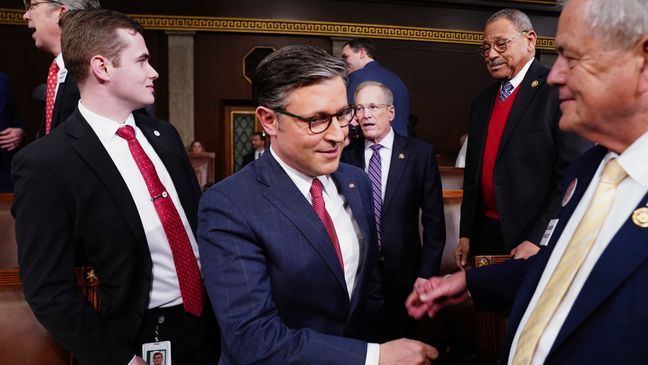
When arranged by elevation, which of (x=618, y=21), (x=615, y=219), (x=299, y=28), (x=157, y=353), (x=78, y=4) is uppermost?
(x=299, y=28)

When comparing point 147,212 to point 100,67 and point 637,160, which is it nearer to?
point 100,67

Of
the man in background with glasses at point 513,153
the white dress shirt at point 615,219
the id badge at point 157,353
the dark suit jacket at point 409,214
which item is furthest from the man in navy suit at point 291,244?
the dark suit jacket at point 409,214

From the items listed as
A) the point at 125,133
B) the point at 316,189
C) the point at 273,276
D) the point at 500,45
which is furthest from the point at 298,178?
the point at 500,45

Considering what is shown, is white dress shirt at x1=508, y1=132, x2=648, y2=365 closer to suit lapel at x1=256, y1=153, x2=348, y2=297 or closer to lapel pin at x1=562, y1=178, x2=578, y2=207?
lapel pin at x1=562, y1=178, x2=578, y2=207

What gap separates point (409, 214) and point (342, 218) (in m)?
1.35

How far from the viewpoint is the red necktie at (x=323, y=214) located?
1491mm

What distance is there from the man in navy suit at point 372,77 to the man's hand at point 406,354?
103 inches

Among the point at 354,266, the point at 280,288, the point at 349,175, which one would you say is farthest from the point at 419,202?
the point at 280,288

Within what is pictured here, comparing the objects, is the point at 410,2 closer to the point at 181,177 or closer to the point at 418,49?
the point at 418,49

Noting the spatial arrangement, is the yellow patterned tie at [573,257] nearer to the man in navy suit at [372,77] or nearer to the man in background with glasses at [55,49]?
the man in background with glasses at [55,49]

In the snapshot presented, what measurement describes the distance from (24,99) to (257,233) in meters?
8.45

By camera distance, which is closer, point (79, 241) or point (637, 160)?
point (637, 160)

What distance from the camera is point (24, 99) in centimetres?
850

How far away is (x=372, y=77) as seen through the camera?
13.8ft
